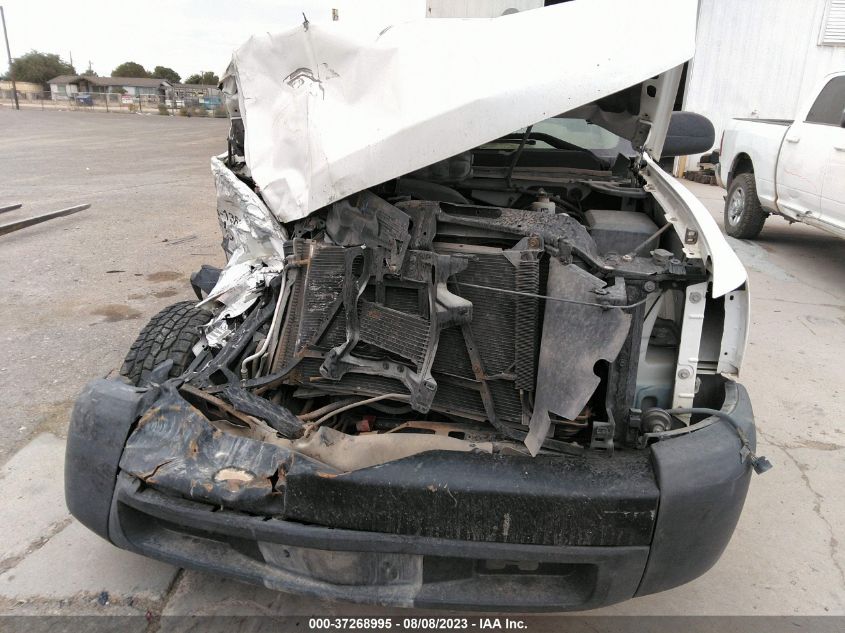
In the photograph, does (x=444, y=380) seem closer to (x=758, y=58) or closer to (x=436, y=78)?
(x=436, y=78)

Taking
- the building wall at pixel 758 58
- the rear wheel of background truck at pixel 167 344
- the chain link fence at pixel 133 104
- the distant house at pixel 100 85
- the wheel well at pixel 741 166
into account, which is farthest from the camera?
the distant house at pixel 100 85

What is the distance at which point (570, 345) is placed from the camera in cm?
184

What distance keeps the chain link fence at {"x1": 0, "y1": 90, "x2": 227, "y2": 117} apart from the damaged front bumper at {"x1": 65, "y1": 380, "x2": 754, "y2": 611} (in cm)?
4228

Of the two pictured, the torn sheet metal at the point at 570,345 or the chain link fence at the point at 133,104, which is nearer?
the torn sheet metal at the point at 570,345

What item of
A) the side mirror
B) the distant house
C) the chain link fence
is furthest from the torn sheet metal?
the distant house

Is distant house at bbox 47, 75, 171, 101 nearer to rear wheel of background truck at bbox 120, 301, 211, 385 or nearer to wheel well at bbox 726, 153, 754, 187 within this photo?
wheel well at bbox 726, 153, 754, 187

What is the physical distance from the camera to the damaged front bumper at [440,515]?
1693mm

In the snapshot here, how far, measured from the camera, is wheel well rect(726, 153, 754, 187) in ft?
24.3

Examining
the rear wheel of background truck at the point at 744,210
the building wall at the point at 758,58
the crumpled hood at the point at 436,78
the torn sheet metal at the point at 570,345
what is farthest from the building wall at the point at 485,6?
the building wall at the point at 758,58

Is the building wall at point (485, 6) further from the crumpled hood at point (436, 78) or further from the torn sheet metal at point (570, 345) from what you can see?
Answer: the torn sheet metal at point (570, 345)

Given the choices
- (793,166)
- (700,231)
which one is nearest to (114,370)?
(700,231)

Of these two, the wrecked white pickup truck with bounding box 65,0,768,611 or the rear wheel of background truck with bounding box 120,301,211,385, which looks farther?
the rear wheel of background truck with bounding box 120,301,211,385

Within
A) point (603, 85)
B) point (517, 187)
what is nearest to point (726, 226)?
point (517, 187)

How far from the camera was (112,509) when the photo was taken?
191 cm
